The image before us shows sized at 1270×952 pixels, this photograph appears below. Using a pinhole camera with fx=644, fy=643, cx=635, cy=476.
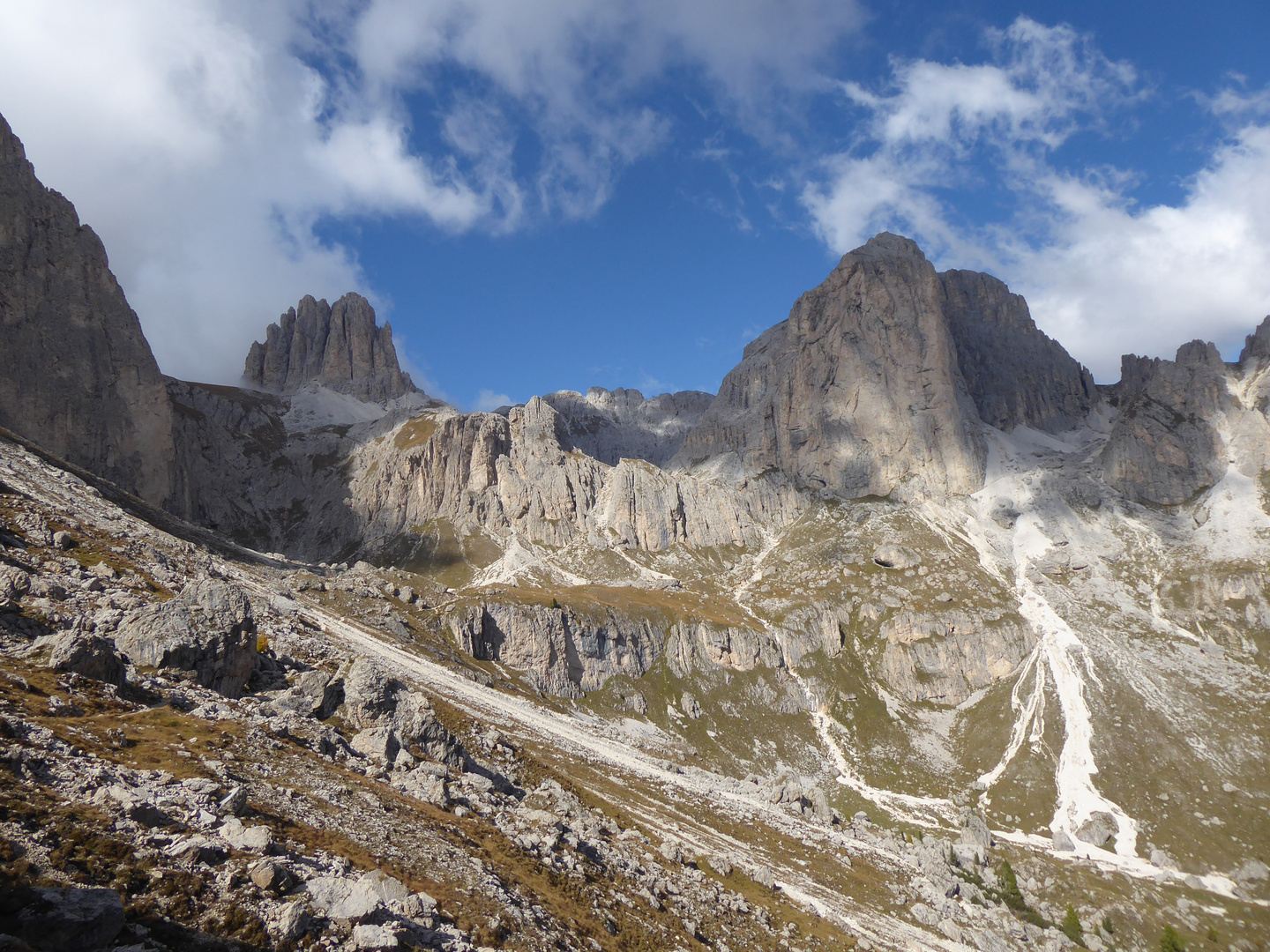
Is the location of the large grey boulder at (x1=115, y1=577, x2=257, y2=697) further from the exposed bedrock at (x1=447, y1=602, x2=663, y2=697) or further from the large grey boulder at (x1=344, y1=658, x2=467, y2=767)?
the exposed bedrock at (x1=447, y1=602, x2=663, y2=697)

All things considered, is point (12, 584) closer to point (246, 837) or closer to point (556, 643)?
point (246, 837)

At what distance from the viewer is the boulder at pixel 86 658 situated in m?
26.7

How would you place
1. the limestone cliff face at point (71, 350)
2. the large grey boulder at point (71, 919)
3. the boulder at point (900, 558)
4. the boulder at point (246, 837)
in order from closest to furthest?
the large grey boulder at point (71, 919) < the boulder at point (246, 837) < the limestone cliff face at point (71, 350) < the boulder at point (900, 558)

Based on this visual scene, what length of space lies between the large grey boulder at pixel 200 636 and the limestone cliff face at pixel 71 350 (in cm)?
14627

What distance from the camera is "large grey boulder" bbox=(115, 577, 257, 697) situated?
33.2 metres

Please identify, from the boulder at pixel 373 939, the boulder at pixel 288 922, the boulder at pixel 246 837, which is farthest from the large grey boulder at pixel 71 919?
the boulder at pixel 373 939

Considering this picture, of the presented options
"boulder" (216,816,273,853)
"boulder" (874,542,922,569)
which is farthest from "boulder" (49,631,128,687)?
"boulder" (874,542,922,569)

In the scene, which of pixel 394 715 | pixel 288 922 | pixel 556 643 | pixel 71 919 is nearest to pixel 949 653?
pixel 556 643

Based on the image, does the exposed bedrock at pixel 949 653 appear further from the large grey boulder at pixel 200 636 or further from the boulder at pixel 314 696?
the large grey boulder at pixel 200 636

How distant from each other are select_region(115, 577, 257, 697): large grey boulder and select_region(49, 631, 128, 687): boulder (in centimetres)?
488

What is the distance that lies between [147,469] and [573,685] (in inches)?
4935

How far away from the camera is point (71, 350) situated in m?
154

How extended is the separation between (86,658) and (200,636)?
25.8ft

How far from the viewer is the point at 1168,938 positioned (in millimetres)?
84438
